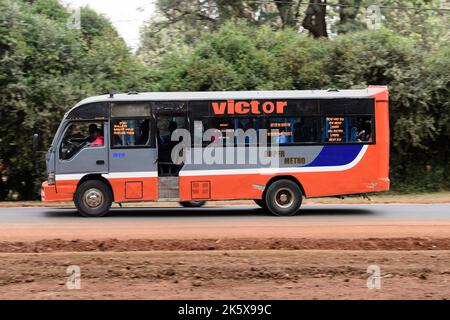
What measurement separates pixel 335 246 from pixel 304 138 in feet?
16.9

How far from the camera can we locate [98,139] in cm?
1579

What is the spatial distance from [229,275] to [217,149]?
7.11 m

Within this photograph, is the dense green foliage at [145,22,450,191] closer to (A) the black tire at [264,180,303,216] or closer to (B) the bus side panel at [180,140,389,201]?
(B) the bus side panel at [180,140,389,201]

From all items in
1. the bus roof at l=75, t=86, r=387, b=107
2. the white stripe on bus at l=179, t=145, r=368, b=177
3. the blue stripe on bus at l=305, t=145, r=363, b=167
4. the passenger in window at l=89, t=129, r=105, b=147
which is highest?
the bus roof at l=75, t=86, r=387, b=107

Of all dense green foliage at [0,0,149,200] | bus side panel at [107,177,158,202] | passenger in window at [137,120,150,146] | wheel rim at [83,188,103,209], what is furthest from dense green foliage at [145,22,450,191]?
wheel rim at [83,188,103,209]

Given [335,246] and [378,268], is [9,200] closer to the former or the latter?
[335,246]

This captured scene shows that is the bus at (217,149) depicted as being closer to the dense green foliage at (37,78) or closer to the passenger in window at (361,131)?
the passenger in window at (361,131)

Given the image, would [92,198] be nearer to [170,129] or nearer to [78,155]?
[78,155]

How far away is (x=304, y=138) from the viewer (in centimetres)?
1595

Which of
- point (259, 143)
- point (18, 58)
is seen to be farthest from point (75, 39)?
point (259, 143)

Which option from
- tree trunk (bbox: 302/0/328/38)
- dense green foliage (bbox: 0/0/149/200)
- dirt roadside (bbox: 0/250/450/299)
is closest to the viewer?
dirt roadside (bbox: 0/250/450/299)

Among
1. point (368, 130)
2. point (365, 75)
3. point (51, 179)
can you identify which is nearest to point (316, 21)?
point (365, 75)

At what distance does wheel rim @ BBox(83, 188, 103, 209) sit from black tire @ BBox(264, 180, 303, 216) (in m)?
3.96

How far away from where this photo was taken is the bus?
51.5 ft
